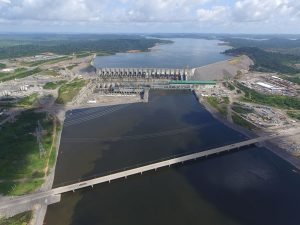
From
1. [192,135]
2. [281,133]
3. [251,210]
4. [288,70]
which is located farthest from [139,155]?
[288,70]

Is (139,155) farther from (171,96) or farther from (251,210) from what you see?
(171,96)

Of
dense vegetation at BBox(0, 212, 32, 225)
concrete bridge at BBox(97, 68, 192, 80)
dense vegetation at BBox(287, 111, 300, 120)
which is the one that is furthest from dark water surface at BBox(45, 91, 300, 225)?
concrete bridge at BBox(97, 68, 192, 80)

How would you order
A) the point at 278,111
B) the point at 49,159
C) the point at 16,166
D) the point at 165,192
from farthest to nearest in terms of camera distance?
1. the point at 278,111
2. the point at 49,159
3. the point at 16,166
4. the point at 165,192

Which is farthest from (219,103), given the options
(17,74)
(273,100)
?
(17,74)

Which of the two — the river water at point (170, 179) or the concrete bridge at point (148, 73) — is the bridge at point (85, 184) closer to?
the river water at point (170, 179)

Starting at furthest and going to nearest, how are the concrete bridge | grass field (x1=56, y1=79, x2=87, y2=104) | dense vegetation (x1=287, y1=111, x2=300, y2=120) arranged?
the concrete bridge < grass field (x1=56, y1=79, x2=87, y2=104) < dense vegetation (x1=287, y1=111, x2=300, y2=120)

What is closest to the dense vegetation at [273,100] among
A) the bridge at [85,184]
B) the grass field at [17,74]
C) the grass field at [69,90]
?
the bridge at [85,184]

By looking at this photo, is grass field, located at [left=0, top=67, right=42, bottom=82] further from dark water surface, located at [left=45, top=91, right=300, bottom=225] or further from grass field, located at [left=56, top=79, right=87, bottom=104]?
dark water surface, located at [left=45, top=91, right=300, bottom=225]
